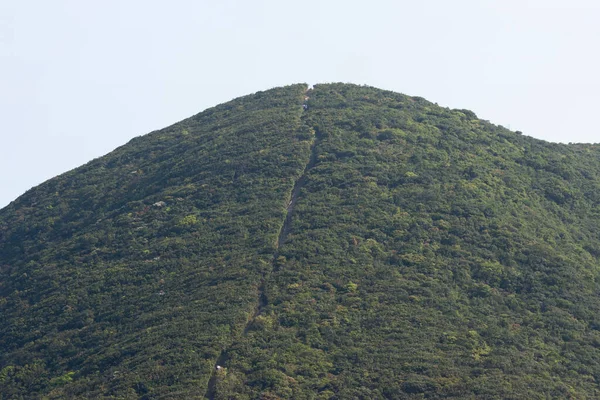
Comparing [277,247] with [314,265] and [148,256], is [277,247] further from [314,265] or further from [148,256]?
[148,256]

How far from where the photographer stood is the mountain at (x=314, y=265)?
46.5m

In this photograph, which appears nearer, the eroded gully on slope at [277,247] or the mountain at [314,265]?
the eroded gully on slope at [277,247]

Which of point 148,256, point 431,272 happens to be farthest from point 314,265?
point 148,256

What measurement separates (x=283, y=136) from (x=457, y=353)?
3283 centimetres

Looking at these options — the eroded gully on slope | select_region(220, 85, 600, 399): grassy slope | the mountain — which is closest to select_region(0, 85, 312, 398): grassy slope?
the mountain

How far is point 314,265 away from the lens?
55969 millimetres

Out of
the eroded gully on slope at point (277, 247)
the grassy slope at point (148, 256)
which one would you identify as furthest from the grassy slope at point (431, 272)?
the grassy slope at point (148, 256)

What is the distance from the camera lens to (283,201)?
64312mm

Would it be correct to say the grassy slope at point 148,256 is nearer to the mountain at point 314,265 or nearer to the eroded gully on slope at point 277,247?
the mountain at point 314,265

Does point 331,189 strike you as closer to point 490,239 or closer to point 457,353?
point 490,239

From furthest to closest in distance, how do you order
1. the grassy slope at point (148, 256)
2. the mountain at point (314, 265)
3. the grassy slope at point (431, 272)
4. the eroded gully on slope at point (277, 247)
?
the grassy slope at point (148, 256) < the mountain at point (314, 265) < the grassy slope at point (431, 272) < the eroded gully on slope at point (277, 247)

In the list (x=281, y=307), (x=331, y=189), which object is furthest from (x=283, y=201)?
(x=281, y=307)

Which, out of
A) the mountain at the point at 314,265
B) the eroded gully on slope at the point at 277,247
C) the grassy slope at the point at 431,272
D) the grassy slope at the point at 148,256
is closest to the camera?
the eroded gully on slope at the point at 277,247

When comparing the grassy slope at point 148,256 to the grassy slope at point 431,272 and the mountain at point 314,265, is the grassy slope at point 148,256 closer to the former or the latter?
the mountain at point 314,265
